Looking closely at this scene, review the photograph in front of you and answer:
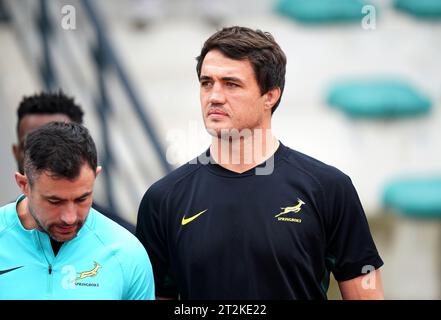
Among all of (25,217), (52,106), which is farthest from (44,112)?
(25,217)

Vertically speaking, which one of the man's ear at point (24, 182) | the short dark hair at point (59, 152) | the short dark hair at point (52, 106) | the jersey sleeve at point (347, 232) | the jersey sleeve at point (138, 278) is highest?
the short dark hair at point (52, 106)

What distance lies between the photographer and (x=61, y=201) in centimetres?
368

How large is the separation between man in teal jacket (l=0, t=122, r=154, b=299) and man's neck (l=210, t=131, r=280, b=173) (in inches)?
18.9

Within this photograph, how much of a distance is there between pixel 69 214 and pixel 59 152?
0.22 metres

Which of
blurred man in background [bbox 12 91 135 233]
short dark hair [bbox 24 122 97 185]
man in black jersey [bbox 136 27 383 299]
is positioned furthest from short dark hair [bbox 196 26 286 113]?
blurred man in background [bbox 12 91 135 233]

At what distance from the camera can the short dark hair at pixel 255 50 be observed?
4.02m

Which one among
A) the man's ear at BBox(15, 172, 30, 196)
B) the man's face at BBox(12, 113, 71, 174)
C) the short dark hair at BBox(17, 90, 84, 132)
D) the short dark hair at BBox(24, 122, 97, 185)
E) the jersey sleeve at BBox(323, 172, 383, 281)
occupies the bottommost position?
the jersey sleeve at BBox(323, 172, 383, 281)

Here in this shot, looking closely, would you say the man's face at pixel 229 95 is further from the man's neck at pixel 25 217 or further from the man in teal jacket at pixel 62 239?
the man's neck at pixel 25 217

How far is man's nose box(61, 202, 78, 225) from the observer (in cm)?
368

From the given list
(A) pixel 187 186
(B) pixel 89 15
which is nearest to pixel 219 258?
(A) pixel 187 186

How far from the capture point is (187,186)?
4.04 m

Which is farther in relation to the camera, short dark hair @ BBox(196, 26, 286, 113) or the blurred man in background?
the blurred man in background

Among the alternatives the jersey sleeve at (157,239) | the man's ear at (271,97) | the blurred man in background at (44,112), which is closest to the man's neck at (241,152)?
the man's ear at (271,97)

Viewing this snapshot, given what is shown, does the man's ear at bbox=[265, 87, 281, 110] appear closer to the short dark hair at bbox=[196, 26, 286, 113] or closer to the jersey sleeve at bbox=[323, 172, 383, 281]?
the short dark hair at bbox=[196, 26, 286, 113]
